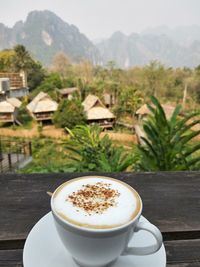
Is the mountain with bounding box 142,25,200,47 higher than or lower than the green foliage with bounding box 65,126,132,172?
higher

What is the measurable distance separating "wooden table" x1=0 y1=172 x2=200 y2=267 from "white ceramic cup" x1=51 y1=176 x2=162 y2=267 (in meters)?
0.10

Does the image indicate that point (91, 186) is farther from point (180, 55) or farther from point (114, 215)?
point (180, 55)

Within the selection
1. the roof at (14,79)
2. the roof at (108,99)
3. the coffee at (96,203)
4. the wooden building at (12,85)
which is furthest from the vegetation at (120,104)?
the roof at (14,79)

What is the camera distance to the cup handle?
1.11 ft

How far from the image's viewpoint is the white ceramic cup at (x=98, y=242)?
307 millimetres

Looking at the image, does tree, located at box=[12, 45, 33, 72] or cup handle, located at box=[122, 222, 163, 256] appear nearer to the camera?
cup handle, located at box=[122, 222, 163, 256]

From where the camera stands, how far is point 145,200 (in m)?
0.54

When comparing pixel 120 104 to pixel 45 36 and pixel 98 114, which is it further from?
pixel 45 36

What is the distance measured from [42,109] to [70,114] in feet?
8.30

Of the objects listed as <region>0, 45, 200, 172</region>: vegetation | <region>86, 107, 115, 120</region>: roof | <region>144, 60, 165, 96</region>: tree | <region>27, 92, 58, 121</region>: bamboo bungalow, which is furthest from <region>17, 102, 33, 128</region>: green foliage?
<region>144, 60, 165, 96</region>: tree

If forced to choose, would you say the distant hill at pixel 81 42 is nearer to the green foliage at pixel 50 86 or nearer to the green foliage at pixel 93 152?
the green foliage at pixel 50 86

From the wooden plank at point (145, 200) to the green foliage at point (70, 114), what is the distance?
12403 mm

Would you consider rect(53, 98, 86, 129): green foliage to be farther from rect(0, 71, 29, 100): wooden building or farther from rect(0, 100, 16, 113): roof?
rect(0, 71, 29, 100): wooden building

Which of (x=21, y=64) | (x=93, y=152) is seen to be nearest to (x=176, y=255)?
(x=93, y=152)
